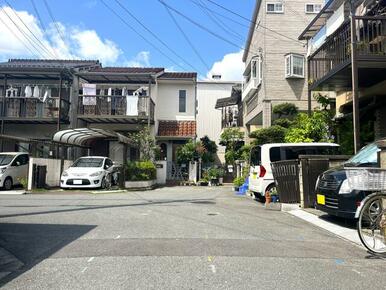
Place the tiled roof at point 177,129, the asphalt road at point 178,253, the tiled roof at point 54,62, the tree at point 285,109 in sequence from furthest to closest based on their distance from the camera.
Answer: the tiled roof at point 54,62 → the tiled roof at point 177,129 → the tree at point 285,109 → the asphalt road at point 178,253

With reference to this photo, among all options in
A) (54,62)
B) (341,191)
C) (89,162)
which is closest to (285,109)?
(89,162)

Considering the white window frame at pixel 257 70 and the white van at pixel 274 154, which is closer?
the white van at pixel 274 154

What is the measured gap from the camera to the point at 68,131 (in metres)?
19.0

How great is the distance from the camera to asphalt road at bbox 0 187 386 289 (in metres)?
4.63

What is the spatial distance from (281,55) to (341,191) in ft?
49.4

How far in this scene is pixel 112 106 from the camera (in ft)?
80.5

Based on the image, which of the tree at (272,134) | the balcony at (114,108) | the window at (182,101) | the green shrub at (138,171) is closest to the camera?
the tree at (272,134)

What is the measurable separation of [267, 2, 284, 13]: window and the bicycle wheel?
1800 cm

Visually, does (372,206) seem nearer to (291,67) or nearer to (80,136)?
(291,67)

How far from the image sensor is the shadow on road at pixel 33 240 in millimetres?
5512

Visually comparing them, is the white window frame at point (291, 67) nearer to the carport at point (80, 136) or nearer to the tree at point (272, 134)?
the tree at point (272, 134)

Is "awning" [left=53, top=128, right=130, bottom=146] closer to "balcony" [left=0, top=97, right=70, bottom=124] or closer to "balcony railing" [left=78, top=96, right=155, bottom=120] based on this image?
"balcony railing" [left=78, top=96, right=155, bottom=120]

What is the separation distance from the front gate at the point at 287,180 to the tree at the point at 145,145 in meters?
12.3

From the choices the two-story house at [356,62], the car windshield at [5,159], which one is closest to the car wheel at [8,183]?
the car windshield at [5,159]
